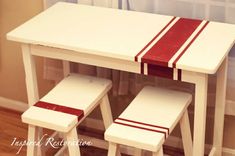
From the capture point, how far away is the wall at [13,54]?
2820 mm

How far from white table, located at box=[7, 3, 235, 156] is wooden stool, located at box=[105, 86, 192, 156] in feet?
0.41

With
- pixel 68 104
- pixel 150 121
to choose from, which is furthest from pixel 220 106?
pixel 68 104

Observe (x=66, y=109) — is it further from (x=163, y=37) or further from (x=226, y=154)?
(x=226, y=154)

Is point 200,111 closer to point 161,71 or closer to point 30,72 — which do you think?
point 161,71

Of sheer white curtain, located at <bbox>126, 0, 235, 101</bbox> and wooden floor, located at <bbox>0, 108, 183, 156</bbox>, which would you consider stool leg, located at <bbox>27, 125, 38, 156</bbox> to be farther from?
sheer white curtain, located at <bbox>126, 0, 235, 101</bbox>

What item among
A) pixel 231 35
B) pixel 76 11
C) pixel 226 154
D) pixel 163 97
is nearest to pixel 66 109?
pixel 163 97

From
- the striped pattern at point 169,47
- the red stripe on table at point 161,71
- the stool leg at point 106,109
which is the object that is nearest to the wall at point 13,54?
the stool leg at point 106,109

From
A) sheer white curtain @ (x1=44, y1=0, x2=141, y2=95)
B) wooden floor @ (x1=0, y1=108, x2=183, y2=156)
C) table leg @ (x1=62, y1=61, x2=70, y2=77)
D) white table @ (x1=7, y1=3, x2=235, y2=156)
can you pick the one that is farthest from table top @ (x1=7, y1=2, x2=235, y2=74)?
wooden floor @ (x1=0, y1=108, x2=183, y2=156)

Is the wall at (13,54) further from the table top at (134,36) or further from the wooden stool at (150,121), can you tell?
the wooden stool at (150,121)

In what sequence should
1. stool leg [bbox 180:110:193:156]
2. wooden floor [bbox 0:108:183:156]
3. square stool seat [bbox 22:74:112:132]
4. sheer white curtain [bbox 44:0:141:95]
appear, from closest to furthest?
square stool seat [bbox 22:74:112:132], stool leg [bbox 180:110:193:156], sheer white curtain [bbox 44:0:141:95], wooden floor [bbox 0:108:183:156]

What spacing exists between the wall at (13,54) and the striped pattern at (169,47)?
88cm

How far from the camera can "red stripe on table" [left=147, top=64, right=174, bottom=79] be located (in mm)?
1970

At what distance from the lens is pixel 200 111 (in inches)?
78.4

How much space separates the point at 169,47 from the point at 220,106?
18.5 inches
